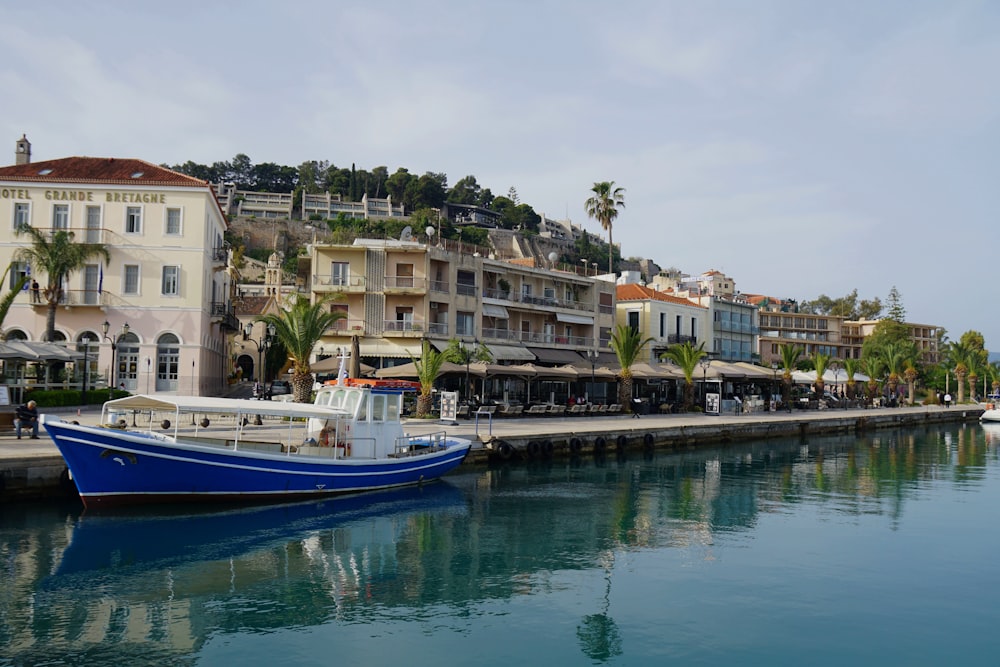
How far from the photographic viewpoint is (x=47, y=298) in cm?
3800

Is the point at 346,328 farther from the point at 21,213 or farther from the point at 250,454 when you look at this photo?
the point at 250,454

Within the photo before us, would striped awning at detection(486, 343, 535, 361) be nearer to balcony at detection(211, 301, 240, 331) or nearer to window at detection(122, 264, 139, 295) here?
balcony at detection(211, 301, 240, 331)

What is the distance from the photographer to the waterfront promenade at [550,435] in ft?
64.6

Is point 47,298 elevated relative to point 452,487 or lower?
elevated

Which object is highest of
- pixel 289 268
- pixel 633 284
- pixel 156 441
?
pixel 289 268

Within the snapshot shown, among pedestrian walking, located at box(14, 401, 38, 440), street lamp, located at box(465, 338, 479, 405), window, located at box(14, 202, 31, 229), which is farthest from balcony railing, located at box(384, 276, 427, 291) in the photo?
pedestrian walking, located at box(14, 401, 38, 440)

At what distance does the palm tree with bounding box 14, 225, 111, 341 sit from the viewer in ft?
122

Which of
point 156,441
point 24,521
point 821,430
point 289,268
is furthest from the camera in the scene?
point 289,268

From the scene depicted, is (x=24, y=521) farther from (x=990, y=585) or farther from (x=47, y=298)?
(x=47, y=298)

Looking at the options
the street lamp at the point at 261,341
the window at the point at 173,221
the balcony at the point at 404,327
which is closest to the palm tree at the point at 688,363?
the balcony at the point at 404,327

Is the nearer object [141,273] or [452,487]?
[452,487]

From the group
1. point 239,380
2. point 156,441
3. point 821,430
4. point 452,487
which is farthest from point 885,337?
point 156,441

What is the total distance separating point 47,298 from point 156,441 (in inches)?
933

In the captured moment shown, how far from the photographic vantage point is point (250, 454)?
2034cm
